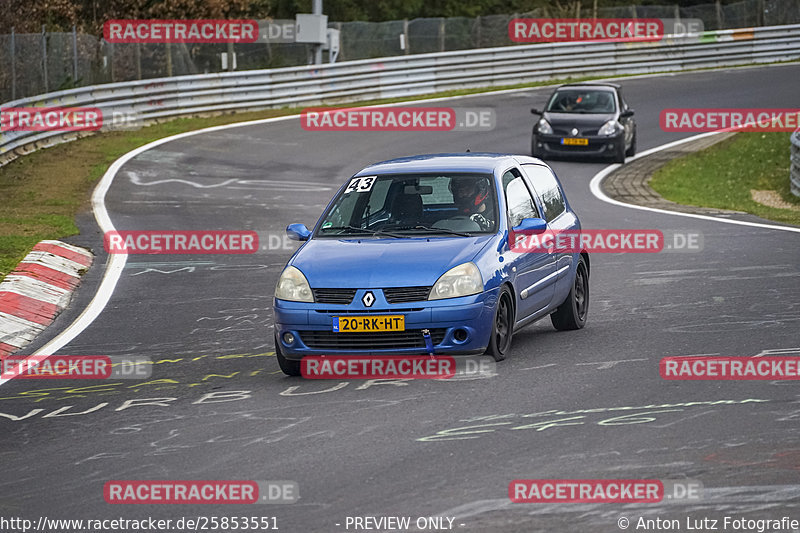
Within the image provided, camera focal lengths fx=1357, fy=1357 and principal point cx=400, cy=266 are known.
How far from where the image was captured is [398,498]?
6.54 meters

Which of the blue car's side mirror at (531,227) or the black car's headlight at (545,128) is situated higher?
the blue car's side mirror at (531,227)

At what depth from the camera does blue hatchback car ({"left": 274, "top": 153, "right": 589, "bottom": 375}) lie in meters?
9.48

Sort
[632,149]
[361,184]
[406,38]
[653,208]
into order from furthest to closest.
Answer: [406,38] → [632,149] → [653,208] → [361,184]

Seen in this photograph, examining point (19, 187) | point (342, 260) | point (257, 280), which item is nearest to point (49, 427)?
point (342, 260)

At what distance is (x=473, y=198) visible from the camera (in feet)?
34.9

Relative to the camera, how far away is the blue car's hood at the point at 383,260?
9.52 metres

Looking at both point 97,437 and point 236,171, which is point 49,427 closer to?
point 97,437

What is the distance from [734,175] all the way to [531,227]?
18.1 m
